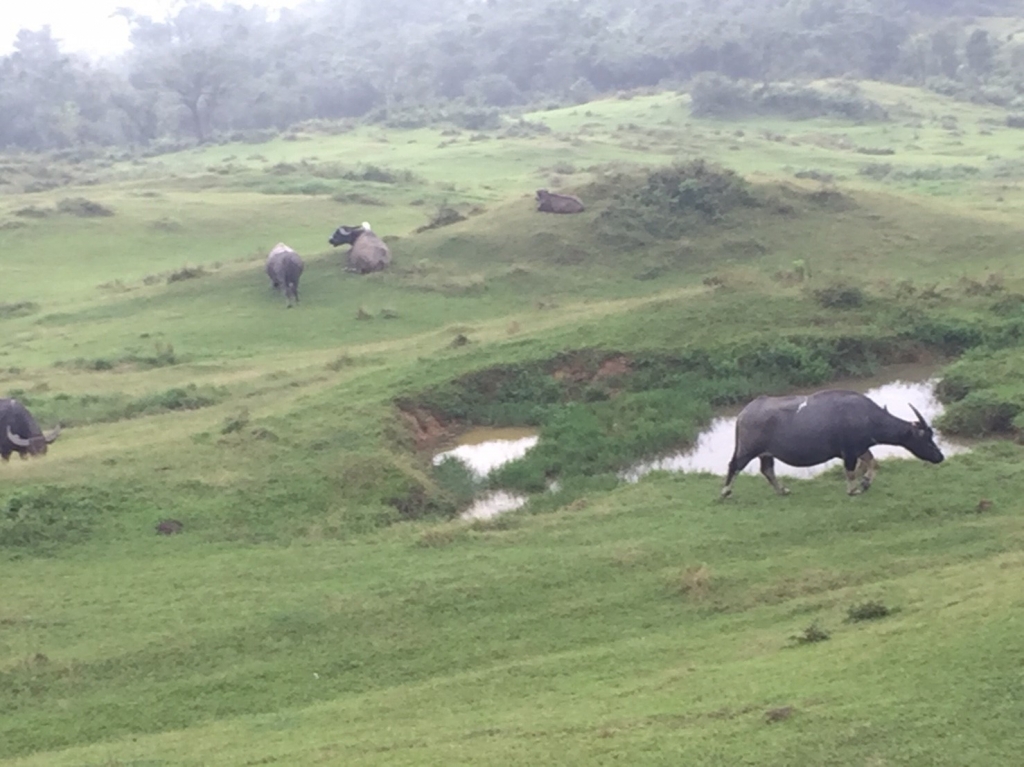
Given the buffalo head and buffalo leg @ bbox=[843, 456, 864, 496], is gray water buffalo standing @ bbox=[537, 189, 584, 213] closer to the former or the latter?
the buffalo head

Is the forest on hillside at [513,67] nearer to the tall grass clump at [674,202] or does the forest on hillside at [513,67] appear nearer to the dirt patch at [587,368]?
the tall grass clump at [674,202]

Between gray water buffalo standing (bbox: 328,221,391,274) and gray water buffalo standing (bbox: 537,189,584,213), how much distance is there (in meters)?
4.37

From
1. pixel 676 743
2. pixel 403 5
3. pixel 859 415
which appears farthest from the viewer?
pixel 403 5

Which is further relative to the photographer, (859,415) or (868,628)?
(859,415)

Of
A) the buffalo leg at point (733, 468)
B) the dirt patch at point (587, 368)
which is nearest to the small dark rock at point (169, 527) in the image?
the buffalo leg at point (733, 468)

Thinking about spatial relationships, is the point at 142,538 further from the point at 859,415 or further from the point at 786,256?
the point at 786,256

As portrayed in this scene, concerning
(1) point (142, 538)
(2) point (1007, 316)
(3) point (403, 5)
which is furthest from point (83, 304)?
(3) point (403, 5)

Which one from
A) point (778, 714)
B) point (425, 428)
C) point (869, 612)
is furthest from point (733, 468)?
point (778, 714)

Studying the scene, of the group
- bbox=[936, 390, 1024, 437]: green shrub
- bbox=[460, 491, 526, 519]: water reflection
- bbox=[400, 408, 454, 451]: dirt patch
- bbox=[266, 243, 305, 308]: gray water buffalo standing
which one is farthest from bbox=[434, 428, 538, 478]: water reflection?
bbox=[266, 243, 305, 308]: gray water buffalo standing

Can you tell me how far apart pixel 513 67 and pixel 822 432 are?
8186 centimetres

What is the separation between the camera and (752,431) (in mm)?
14906

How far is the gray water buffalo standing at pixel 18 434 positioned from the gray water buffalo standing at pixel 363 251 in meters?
12.0

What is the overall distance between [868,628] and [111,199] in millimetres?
34900

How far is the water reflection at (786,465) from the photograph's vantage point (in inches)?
665
